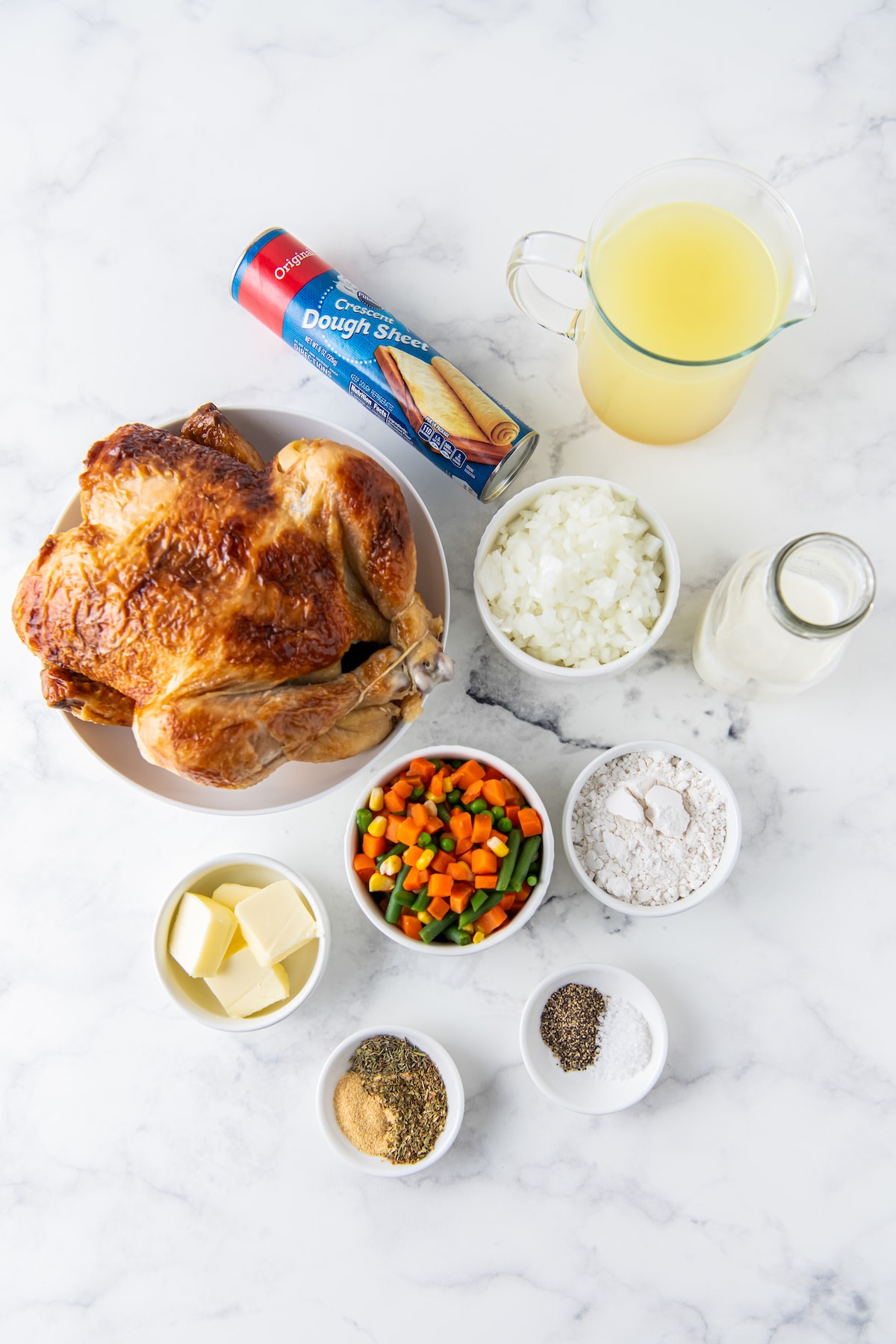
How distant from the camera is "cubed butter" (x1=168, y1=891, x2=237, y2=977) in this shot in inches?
68.9

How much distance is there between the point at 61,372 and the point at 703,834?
163 centimetres

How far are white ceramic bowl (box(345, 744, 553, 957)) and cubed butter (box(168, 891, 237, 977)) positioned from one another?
0.26 meters

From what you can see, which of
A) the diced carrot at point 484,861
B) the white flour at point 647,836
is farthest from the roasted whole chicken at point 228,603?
the white flour at point 647,836

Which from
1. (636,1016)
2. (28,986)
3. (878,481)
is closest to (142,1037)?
(28,986)

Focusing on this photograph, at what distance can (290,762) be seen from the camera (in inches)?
66.4

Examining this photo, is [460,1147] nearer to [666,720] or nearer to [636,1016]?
[636,1016]

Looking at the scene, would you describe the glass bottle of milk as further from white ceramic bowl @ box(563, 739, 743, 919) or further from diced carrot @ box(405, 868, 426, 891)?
diced carrot @ box(405, 868, 426, 891)

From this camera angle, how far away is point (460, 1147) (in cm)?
187

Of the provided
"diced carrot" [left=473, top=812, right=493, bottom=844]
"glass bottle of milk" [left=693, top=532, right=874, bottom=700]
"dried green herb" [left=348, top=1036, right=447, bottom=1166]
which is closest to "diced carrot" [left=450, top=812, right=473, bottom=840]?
"diced carrot" [left=473, top=812, right=493, bottom=844]

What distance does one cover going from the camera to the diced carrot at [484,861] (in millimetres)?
1705

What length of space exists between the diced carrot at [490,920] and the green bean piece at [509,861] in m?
0.04

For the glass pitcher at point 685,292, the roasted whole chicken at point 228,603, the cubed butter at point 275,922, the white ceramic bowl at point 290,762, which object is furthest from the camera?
the cubed butter at point 275,922

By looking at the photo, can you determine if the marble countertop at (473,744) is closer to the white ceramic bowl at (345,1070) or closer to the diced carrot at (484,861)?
the white ceramic bowl at (345,1070)

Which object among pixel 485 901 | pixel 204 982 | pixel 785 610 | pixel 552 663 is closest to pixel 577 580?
pixel 552 663
